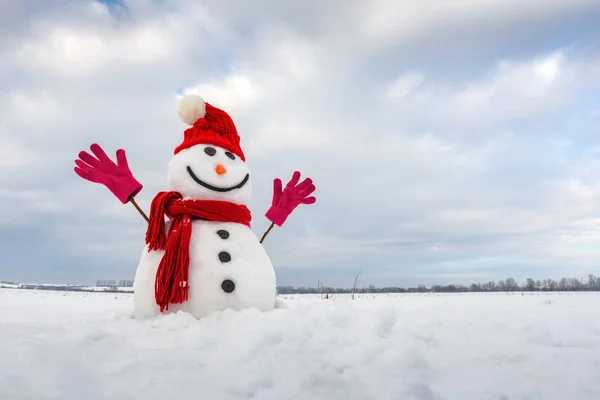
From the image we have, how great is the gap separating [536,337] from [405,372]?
1556mm

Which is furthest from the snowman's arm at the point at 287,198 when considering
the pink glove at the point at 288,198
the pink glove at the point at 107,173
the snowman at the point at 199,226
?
the pink glove at the point at 107,173

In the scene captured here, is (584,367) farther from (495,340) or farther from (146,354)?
(146,354)

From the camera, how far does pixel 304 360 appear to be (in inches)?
97.7

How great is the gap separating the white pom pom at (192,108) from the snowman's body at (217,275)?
1380 mm

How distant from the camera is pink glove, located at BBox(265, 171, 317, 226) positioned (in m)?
5.66

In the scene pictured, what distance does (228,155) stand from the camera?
5031 mm

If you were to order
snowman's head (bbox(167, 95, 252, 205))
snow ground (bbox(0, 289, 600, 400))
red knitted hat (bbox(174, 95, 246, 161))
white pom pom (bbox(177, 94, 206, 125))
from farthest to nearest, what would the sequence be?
white pom pom (bbox(177, 94, 206, 125)) < red knitted hat (bbox(174, 95, 246, 161)) < snowman's head (bbox(167, 95, 252, 205)) < snow ground (bbox(0, 289, 600, 400))

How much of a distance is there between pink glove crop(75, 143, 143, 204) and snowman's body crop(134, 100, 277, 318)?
45 centimetres

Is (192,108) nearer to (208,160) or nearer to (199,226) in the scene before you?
(208,160)

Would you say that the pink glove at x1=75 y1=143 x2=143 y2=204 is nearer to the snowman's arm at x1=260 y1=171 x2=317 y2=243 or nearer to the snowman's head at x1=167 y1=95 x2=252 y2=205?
the snowman's head at x1=167 y1=95 x2=252 y2=205

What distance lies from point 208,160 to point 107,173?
1179 mm

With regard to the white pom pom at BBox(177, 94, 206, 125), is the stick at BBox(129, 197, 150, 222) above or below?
below

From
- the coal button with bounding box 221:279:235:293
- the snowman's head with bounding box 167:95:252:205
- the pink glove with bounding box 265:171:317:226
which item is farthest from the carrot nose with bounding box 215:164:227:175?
the coal button with bounding box 221:279:235:293

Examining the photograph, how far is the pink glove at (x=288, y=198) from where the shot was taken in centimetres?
566
